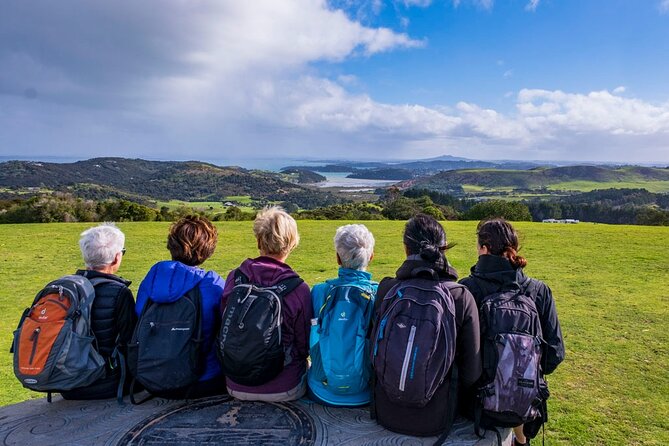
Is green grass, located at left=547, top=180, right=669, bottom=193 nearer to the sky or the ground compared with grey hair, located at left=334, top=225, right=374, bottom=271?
nearer to the ground

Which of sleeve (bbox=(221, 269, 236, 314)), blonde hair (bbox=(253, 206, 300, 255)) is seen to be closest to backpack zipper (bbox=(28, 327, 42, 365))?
sleeve (bbox=(221, 269, 236, 314))

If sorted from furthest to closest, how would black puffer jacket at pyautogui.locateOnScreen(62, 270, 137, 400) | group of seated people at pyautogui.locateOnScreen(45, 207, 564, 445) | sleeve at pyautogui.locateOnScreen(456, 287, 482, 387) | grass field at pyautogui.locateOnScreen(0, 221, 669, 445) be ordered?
grass field at pyautogui.locateOnScreen(0, 221, 669, 445) < black puffer jacket at pyautogui.locateOnScreen(62, 270, 137, 400) < group of seated people at pyautogui.locateOnScreen(45, 207, 564, 445) < sleeve at pyautogui.locateOnScreen(456, 287, 482, 387)

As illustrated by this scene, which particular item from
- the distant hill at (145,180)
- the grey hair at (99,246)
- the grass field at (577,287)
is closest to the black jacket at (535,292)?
the grass field at (577,287)

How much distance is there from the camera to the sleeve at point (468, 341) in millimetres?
3000

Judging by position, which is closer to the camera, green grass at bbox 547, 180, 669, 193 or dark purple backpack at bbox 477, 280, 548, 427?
dark purple backpack at bbox 477, 280, 548, 427

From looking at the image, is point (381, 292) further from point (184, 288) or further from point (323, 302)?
point (184, 288)

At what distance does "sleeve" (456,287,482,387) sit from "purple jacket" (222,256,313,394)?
128 cm

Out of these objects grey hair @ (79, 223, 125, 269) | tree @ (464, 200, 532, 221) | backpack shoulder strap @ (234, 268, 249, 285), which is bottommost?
tree @ (464, 200, 532, 221)

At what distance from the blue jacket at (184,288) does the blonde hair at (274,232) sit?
1.83ft

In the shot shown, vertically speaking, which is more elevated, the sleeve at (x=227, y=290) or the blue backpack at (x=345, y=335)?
the sleeve at (x=227, y=290)

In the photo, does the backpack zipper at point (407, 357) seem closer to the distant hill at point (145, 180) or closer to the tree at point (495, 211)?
the tree at point (495, 211)

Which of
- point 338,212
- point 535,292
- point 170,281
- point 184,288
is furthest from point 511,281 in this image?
point 338,212

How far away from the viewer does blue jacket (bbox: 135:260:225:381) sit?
3520mm

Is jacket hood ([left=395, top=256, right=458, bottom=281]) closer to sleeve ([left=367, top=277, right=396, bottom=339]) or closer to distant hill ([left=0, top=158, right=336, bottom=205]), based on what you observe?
sleeve ([left=367, top=277, right=396, bottom=339])
